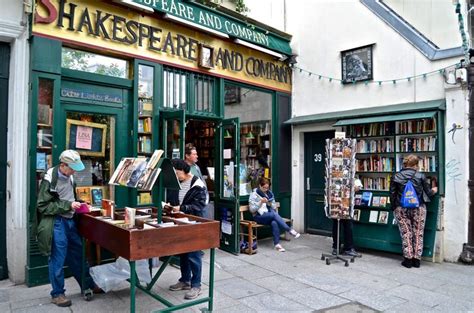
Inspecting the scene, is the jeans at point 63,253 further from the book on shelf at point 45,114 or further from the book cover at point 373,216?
the book cover at point 373,216

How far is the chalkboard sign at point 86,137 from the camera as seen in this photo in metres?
5.18

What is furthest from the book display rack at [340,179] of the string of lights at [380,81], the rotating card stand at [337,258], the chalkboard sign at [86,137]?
the chalkboard sign at [86,137]

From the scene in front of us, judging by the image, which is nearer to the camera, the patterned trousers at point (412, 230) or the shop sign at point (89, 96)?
the shop sign at point (89, 96)

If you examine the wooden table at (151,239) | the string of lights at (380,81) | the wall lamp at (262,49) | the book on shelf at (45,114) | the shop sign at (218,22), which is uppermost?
the shop sign at (218,22)

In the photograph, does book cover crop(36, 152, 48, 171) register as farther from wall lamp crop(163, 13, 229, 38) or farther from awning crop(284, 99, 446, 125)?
awning crop(284, 99, 446, 125)

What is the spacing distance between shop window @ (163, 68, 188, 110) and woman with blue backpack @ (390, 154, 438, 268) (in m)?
3.64

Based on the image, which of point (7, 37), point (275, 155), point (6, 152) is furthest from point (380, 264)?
point (7, 37)

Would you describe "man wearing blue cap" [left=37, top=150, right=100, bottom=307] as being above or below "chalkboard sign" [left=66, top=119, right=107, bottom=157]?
below

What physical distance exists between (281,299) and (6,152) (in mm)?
3929

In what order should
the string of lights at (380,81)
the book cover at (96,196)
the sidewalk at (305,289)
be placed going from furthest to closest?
1. the string of lights at (380,81)
2. the book cover at (96,196)
3. the sidewalk at (305,289)

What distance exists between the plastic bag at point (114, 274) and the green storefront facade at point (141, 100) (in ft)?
2.11

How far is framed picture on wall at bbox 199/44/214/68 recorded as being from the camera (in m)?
6.56

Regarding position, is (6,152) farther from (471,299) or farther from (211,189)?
(471,299)

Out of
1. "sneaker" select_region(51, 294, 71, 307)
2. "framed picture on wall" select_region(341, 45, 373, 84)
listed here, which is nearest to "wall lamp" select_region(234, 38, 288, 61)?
"framed picture on wall" select_region(341, 45, 373, 84)
